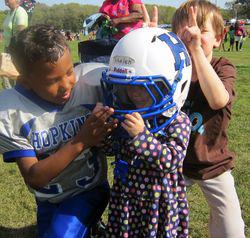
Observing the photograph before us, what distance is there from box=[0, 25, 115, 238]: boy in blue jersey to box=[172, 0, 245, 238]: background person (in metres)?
0.67

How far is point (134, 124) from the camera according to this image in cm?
230

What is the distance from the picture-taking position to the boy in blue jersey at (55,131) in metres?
2.50

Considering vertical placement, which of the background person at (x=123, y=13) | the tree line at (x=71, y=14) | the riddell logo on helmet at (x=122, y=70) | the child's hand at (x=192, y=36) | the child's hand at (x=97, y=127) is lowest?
the tree line at (x=71, y=14)

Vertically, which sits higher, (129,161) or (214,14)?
(214,14)

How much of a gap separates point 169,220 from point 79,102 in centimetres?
92

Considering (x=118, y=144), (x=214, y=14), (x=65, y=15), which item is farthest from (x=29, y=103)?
(x=65, y=15)

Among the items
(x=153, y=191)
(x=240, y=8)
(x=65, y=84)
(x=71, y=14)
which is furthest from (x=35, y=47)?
(x=240, y=8)

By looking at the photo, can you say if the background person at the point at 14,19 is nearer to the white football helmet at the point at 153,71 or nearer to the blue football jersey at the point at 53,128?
the blue football jersey at the point at 53,128

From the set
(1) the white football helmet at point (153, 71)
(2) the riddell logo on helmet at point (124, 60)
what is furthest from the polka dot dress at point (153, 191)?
(2) the riddell logo on helmet at point (124, 60)

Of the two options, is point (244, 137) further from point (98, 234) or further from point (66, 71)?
point (66, 71)

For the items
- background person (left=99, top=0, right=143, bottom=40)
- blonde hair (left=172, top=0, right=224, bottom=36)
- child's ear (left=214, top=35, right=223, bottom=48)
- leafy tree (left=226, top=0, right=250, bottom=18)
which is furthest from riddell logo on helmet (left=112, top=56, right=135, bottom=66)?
leafy tree (left=226, top=0, right=250, bottom=18)

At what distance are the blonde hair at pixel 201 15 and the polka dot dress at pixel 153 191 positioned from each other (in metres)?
0.73

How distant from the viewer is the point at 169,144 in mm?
2402

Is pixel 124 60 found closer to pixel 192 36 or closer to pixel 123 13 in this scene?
pixel 192 36
